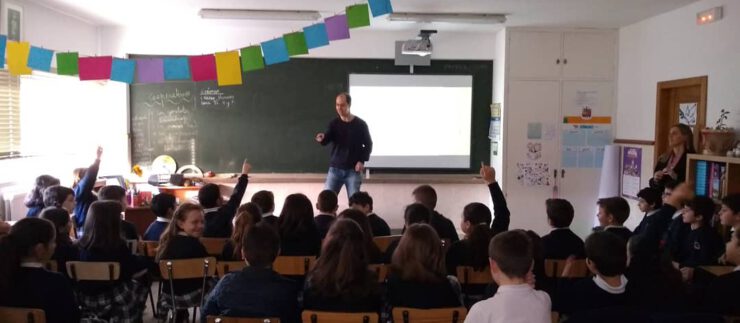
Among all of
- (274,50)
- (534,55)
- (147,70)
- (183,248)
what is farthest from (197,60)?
(534,55)

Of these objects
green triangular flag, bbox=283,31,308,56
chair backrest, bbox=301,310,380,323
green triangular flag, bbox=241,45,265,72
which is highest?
green triangular flag, bbox=283,31,308,56

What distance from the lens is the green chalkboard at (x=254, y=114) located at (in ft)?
23.6

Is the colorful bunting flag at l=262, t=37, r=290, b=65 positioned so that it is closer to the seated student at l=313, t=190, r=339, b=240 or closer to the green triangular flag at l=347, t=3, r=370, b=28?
the green triangular flag at l=347, t=3, r=370, b=28

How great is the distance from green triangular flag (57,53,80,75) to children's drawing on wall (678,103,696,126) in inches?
215

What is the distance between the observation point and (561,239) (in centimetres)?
357

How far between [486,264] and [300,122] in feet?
14.6

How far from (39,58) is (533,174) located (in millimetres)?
A: 5274

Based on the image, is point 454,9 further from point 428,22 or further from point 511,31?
point 511,31

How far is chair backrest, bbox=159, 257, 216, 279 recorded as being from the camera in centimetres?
322

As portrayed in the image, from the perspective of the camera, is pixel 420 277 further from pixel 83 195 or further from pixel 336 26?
pixel 83 195

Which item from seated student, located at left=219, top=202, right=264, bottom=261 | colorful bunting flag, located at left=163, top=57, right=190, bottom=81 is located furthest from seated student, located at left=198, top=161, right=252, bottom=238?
colorful bunting flag, located at left=163, top=57, right=190, bottom=81

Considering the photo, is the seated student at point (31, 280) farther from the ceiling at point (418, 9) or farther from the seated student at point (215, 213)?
the ceiling at point (418, 9)

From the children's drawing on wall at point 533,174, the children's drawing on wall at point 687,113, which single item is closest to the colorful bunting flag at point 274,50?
the children's drawing on wall at point 533,174

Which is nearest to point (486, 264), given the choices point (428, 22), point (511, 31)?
point (428, 22)
